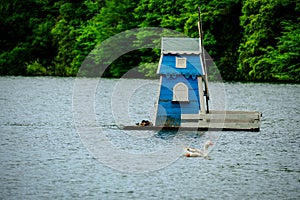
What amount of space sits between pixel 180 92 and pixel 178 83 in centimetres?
37

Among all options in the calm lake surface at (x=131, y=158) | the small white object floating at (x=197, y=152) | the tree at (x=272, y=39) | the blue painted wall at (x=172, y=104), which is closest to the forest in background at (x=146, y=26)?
the tree at (x=272, y=39)

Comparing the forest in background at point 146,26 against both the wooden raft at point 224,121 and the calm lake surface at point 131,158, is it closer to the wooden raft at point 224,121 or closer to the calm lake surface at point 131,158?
the calm lake surface at point 131,158

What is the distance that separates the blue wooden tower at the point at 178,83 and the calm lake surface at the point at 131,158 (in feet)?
2.64

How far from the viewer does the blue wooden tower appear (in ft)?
112

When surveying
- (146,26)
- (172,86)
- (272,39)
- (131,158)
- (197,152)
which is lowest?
(131,158)

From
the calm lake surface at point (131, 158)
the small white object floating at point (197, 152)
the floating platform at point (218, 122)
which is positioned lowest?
the calm lake surface at point (131, 158)

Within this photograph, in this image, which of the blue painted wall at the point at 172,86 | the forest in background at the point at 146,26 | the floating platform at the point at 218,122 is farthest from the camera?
the forest in background at the point at 146,26

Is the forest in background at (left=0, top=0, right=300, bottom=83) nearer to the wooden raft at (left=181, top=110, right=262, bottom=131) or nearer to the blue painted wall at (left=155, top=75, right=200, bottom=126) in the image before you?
the wooden raft at (left=181, top=110, right=262, bottom=131)

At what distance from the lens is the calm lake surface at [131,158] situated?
23859 mm

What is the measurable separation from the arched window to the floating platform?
68 cm

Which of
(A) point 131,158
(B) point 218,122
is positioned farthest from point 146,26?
(A) point 131,158

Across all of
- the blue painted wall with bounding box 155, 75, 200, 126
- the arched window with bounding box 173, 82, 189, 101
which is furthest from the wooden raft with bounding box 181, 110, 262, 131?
the arched window with bounding box 173, 82, 189, 101

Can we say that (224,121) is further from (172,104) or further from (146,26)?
(146,26)

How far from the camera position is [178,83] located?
3416 centimetres
